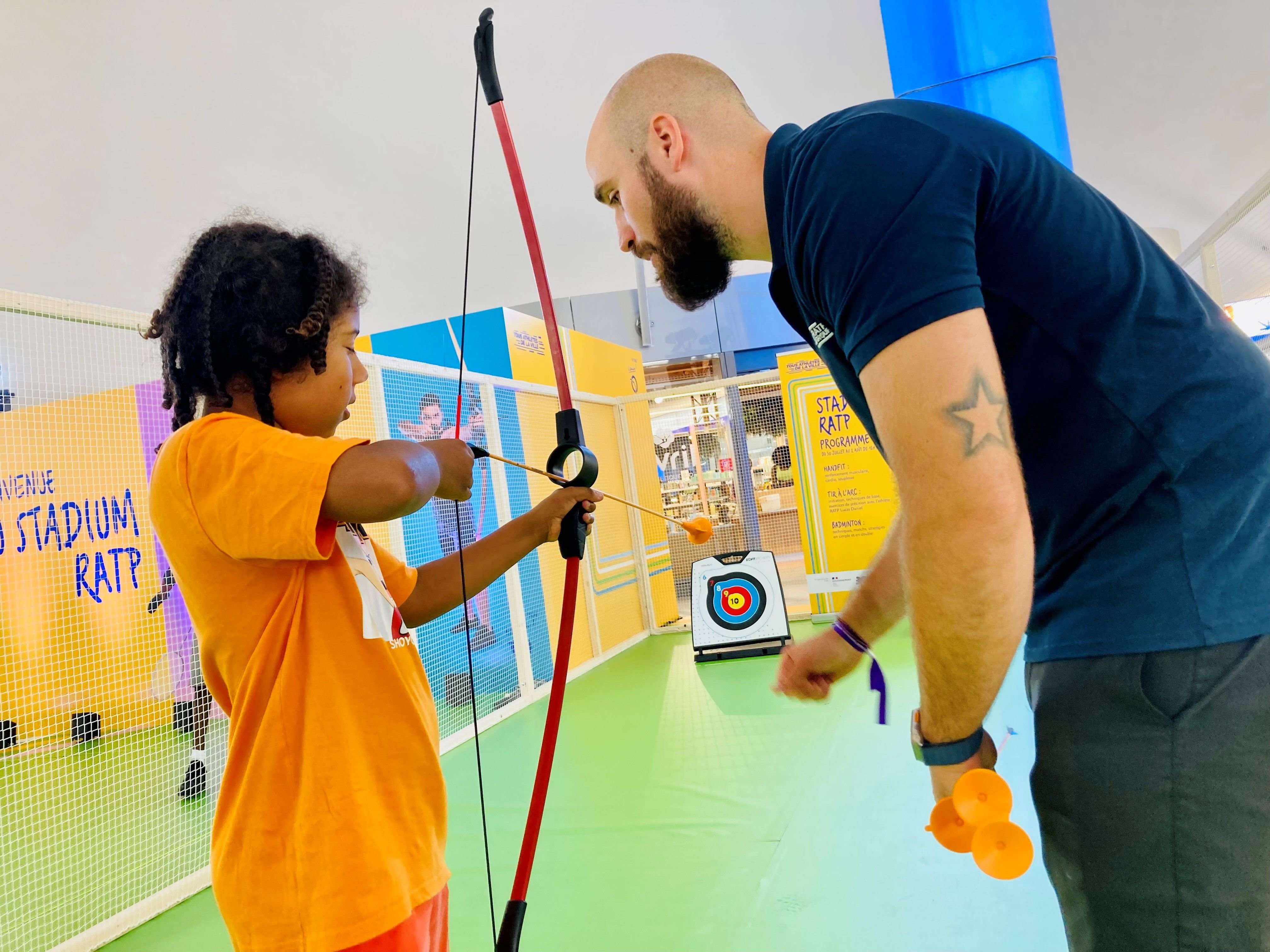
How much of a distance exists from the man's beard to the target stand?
376 centimetres

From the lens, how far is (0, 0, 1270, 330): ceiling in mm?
3350

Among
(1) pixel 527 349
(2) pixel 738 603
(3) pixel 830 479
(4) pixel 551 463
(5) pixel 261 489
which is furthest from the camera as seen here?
(3) pixel 830 479

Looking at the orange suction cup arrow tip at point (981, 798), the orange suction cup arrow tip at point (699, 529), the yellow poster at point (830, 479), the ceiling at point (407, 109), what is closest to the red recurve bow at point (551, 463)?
the orange suction cup arrow tip at point (699, 529)

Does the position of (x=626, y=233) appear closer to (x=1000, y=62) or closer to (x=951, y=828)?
Answer: (x=951, y=828)

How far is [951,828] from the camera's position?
60 cm

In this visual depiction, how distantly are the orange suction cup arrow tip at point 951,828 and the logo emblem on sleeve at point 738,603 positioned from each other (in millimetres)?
3986

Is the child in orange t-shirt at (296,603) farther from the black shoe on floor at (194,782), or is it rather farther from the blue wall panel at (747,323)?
the blue wall panel at (747,323)

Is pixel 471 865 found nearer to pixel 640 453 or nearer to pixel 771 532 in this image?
pixel 640 453

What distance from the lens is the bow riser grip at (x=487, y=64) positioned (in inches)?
44.8

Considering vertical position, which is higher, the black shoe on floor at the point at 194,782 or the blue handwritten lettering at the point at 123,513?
the blue handwritten lettering at the point at 123,513

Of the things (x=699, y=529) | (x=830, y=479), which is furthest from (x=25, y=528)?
(x=830, y=479)

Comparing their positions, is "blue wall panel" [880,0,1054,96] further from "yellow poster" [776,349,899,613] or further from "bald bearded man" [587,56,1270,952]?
"yellow poster" [776,349,899,613]

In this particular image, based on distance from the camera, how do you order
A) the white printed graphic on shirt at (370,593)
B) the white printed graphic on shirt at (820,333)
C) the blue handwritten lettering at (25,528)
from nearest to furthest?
the white printed graphic on shirt at (820,333), the white printed graphic on shirt at (370,593), the blue handwritten lettering at (25,528)

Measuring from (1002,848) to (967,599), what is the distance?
19cm
